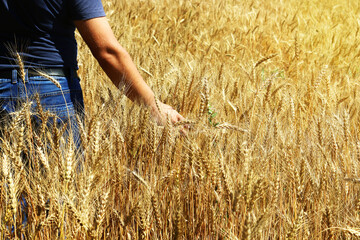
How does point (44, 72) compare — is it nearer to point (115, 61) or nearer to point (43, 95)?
point (43, 95)

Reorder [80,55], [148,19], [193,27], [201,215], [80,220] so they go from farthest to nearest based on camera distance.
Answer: [148,19]
[193,27]
[80,55]
[201,215]
[80,220]

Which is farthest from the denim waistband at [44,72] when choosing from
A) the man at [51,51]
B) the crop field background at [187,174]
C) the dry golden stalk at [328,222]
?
the dry golden stalk at [328,222]

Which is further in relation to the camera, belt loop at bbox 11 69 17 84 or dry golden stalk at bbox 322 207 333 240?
belt loop at bbox 11 69 17 84

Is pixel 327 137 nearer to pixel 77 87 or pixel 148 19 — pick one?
pixel 77 87

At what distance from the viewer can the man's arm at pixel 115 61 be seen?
144cm

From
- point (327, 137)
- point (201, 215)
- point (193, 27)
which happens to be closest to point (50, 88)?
point (201, 215)

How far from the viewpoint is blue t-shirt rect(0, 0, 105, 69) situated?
1408mm

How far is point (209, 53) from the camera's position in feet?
11.2

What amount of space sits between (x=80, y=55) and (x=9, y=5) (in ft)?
3.83

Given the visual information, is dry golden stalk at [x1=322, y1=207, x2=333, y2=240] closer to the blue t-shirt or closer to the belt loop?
the blue t-shirt

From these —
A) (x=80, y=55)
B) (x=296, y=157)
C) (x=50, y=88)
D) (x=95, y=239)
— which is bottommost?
(x=95, y=239)

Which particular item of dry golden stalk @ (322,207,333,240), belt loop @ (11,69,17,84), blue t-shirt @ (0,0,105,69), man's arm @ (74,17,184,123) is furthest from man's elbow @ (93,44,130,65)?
dry golden stalk @ (322,207,333,240)

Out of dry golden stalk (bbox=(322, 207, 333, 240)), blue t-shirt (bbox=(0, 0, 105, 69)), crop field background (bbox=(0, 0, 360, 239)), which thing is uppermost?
blue t-shirt (bbox=(0, 0, 105, 69))

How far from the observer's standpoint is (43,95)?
4.91 feet
